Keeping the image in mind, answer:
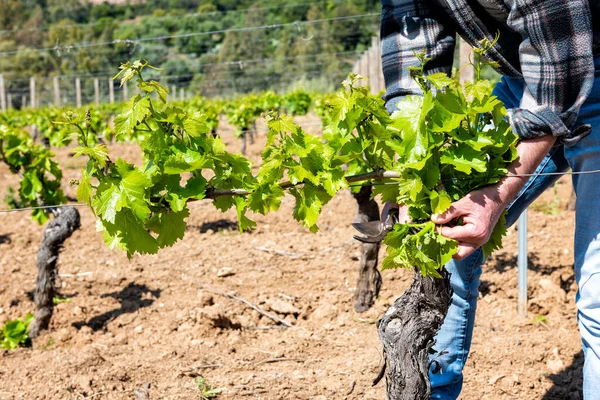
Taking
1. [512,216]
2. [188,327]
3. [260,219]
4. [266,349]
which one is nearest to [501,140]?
[512,216]

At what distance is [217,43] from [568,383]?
1970 inches

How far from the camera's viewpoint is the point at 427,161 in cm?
174

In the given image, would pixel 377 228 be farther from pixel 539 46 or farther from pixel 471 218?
pixel 539 46

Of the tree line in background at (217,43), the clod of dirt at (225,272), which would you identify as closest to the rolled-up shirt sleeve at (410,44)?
the clod of dirt at (225,272)

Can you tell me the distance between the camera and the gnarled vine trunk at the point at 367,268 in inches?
156

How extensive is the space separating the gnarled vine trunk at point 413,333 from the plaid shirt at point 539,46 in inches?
21.9

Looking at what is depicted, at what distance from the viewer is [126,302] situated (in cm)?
444

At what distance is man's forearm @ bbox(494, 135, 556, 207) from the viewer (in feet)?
6.01

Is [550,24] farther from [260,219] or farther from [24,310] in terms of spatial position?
[260,219]

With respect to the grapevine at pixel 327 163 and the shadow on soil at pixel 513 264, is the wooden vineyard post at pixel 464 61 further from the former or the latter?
the grapevine at pixel 327 163

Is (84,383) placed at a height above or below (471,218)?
below

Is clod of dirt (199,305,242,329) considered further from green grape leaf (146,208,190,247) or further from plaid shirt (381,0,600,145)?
plaid shirt (381,0,600,145)

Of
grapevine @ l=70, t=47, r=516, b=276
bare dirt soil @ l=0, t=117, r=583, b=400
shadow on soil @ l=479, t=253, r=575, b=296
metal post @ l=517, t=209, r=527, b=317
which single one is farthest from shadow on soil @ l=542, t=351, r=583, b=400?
grapevine @ l=70, t=47, r=516, b=276

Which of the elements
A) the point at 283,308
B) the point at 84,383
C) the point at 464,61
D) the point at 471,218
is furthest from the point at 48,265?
the point at 464,61
